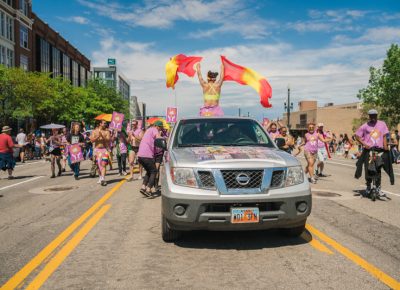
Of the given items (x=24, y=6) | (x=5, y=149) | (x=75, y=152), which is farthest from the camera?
(x=24, y=6)

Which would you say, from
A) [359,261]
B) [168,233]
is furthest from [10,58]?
[359,261]

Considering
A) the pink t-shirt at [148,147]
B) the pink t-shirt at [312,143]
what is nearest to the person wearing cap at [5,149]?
the pink t-shirt at [148,147]

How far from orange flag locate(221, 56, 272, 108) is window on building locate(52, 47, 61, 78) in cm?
5063

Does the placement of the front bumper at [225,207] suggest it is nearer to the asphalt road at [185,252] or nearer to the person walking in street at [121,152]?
the asphalt road at [185,252]

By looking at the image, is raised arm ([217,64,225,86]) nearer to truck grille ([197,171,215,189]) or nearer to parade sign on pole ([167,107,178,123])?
truck grille ([197,171,215,189])

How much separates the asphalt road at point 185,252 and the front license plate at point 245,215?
43 cm

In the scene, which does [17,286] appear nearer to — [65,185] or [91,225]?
[91,225]

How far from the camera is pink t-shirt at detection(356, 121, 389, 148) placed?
28.7ft

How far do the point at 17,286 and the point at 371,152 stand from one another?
7.70 metres

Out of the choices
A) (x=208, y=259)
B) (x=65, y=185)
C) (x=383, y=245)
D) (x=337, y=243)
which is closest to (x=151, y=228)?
(x=208, y=259)

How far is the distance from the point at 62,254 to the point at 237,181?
2289 millimetres

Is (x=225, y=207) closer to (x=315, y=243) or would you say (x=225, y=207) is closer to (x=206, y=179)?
(x=206, y=179)

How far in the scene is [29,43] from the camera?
159 feet

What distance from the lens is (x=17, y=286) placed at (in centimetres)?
382
